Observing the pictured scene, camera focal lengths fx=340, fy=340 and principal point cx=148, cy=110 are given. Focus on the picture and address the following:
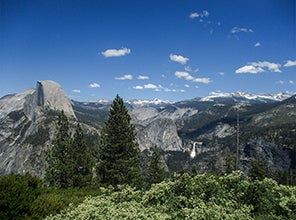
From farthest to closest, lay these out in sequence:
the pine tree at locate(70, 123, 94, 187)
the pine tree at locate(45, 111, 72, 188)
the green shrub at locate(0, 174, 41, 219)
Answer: the pine tree at locate(70, 123, 94, 187) < the pine tree at locate(45, 111, 72, 188) < the green shrub at locate(0, 174, 41, 219)

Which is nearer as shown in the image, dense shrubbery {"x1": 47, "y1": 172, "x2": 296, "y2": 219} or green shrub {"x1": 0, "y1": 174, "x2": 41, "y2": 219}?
dense shrubbery {"x1": 47, "y1": 172, "x2": 296, "y2": 219}

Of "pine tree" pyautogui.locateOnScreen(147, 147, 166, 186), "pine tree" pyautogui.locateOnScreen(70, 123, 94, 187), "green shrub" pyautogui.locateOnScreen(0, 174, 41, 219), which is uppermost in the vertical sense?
"green shrub" pyautogui.locateOnScreen(0, 174, 41, 219)

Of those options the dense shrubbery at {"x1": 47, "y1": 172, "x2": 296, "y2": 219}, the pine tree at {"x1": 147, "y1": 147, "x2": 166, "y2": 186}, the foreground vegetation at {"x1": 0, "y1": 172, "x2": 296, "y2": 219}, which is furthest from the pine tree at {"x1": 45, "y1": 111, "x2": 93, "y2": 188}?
the dense shrubbery at {"x1": 47, "y1": 172, "x2": 296, "y2": 219}

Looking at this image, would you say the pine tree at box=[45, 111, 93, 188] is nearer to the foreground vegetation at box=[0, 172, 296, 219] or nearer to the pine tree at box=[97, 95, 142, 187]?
the pine tree at box=[97, 95, 142, 187]

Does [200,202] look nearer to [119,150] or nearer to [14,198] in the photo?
[14,198]

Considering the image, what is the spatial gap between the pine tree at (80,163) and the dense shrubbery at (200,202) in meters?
37.9

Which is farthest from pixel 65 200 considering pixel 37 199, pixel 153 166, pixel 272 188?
pixel 153 166

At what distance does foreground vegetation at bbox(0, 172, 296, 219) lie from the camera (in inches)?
477

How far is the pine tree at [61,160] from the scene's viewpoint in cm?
5156

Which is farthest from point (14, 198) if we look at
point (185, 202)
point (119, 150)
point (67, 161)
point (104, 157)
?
point (67, 161)

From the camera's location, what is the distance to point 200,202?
43.4ft

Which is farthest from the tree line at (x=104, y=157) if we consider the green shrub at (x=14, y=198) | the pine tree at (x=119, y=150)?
the green shrub at (x=14, y=198)

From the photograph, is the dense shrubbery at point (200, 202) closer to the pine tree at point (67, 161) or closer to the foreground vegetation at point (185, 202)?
the foreground vegetation at point (185, 202)

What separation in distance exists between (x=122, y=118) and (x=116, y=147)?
169 inches
